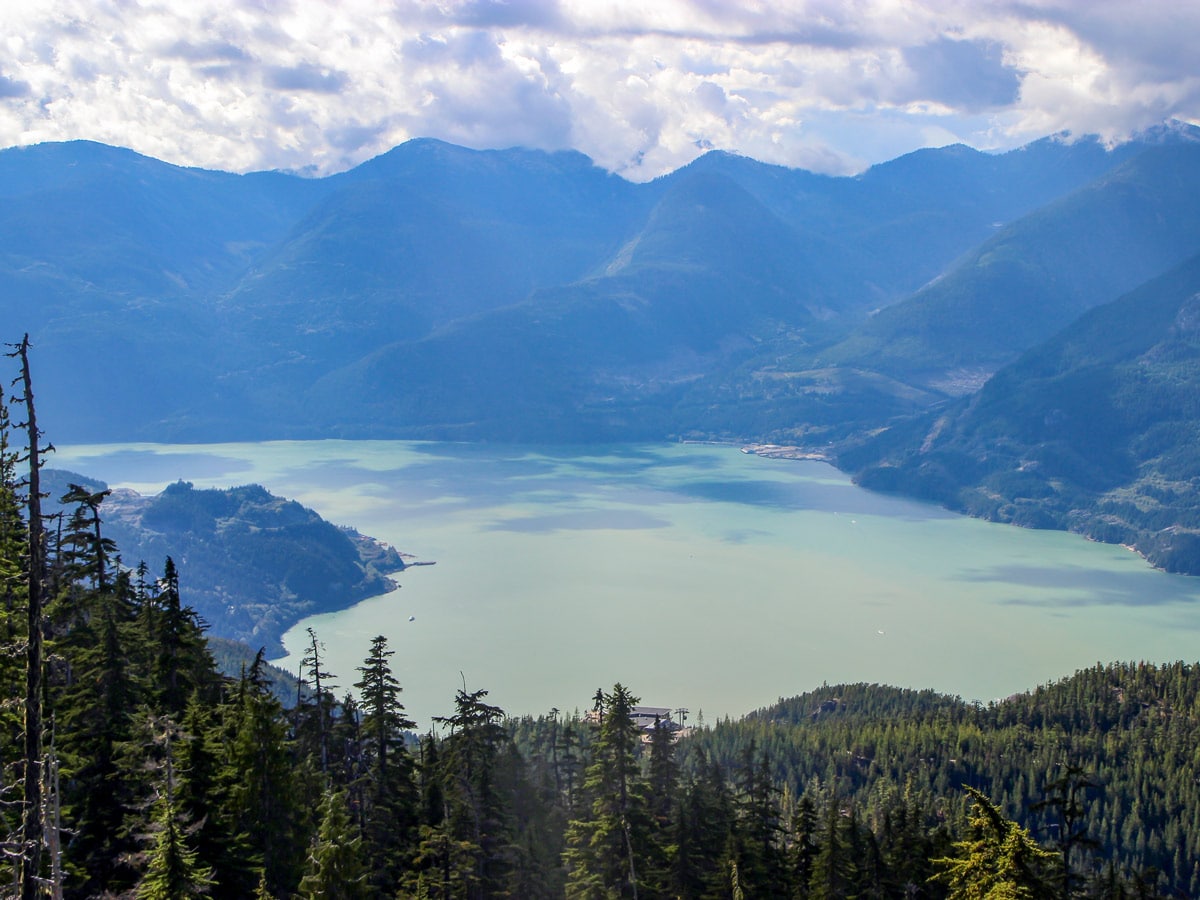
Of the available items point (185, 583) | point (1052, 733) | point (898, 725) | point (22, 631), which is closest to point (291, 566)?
point (185, 583)

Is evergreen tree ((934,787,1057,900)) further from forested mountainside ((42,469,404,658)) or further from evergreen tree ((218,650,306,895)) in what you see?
forested mountainside ((42,469,404,658))

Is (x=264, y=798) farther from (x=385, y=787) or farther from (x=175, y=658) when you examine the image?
(x=175, y=658)

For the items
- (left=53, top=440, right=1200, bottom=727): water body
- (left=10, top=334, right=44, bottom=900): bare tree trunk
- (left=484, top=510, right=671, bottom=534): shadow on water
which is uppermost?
(left=484, top=510, right=671, bottom=534): shadow on water

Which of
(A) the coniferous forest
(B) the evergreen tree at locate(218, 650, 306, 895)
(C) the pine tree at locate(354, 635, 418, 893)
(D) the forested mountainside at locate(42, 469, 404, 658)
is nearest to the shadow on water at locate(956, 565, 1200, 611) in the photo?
(D) the forested mountainside at locate(42, 469, 404, 658)

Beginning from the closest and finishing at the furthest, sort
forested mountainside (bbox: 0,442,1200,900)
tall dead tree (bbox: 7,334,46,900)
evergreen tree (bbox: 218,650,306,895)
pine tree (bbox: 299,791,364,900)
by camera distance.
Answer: tall dead tree (bbox: 7,334,46,900) < forested mountainside (bbox: 0,442,1200,900) < pine tree (bbox: 299,791,364,900) < evergreen tree (bbox: 218,650,306,895)

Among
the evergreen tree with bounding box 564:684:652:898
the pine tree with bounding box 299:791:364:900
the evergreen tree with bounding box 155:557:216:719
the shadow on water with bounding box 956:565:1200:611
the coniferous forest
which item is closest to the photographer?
the coniferous forest

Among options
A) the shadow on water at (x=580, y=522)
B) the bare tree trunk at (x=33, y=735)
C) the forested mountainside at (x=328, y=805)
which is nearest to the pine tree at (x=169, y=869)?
the forested mountainside at (x=328, y=805)
